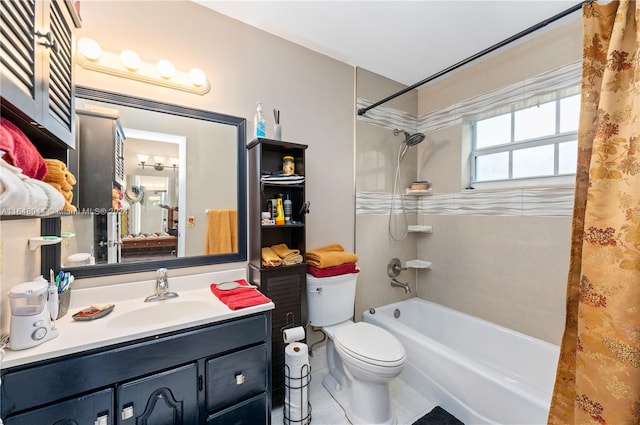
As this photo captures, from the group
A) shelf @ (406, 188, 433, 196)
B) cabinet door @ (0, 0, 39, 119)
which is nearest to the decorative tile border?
shelf @ (406, 188, 433, 196)

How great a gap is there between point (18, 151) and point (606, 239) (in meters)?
1.83

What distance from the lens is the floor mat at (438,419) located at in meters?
1.56

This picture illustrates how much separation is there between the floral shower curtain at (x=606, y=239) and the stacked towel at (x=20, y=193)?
66.5 inches

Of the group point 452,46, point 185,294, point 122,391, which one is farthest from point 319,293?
point 452,46

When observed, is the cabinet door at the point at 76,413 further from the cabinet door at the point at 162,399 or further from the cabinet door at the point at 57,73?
the cabinet door at the point at 57,73

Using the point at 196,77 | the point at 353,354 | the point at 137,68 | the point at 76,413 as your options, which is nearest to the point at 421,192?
the point at 353,354

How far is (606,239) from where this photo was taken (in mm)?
920

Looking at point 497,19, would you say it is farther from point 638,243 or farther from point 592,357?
point 592,357

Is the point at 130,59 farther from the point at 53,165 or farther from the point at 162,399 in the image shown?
the point at 162,399

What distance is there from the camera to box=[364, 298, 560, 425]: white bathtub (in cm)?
137

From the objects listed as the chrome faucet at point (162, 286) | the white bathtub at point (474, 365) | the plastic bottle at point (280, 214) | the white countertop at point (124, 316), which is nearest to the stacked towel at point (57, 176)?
the white countertop at point (124, 316)

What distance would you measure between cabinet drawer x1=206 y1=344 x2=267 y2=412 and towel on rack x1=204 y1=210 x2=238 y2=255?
663 millimetres

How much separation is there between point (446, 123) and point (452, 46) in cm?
63

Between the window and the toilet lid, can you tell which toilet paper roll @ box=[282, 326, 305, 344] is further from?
the window
